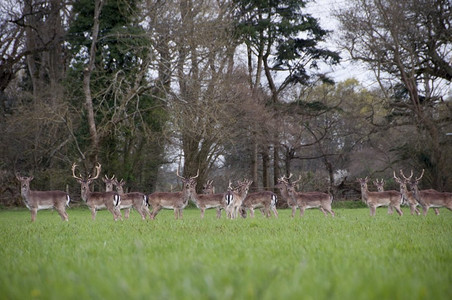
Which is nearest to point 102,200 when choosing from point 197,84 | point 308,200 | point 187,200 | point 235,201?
point 187,200

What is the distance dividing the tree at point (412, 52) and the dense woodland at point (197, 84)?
0.07 meters

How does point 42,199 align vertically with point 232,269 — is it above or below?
above

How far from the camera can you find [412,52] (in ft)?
74.2

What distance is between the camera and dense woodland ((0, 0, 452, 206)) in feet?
67.9

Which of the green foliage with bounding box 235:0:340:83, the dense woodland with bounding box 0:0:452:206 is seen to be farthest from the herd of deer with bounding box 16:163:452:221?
the green foliage with bounding box 235:0:340:83

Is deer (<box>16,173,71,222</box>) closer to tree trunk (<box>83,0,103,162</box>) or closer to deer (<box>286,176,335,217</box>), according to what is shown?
deer (<box>286,176,335,217</box>)

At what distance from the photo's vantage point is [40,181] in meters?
24.0

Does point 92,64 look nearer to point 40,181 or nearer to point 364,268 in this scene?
point 40,181

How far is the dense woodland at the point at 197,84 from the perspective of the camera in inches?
814

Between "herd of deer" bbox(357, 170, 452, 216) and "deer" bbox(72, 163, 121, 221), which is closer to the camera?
"deer" bbox(72, 163, 121, 221)

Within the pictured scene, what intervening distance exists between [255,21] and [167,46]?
8148 millimetres

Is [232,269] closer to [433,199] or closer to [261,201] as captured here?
[261,201]

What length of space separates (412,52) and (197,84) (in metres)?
10.7

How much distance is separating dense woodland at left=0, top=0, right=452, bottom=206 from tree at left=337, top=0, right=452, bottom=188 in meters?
0.07
